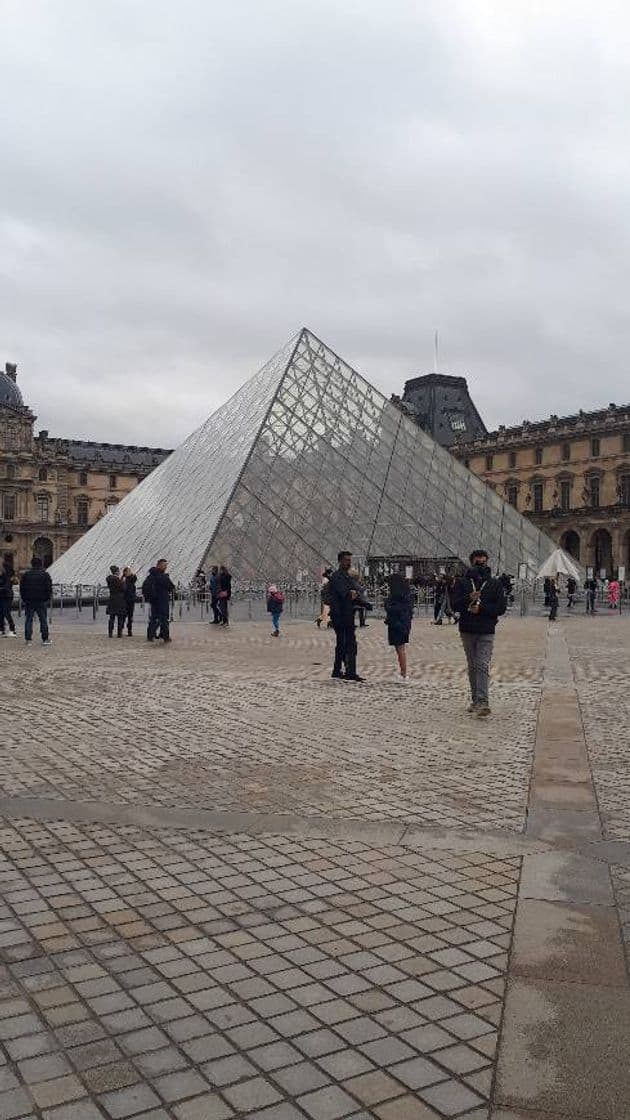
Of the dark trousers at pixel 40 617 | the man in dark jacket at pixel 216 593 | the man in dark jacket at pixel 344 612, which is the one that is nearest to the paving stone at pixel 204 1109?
the man in dark jacket at pixel 344 612

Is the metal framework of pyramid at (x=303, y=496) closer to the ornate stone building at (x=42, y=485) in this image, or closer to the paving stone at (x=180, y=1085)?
the paving stone at (x=180, y=1085)

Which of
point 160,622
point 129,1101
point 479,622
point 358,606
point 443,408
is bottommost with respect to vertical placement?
point 129,1101

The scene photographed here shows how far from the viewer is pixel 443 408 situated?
82.8 m

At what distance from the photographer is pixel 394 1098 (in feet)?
7.57

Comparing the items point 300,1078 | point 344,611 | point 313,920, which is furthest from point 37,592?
point 300,1078

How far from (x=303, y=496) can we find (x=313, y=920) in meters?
27.3

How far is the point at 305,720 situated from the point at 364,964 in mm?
4762

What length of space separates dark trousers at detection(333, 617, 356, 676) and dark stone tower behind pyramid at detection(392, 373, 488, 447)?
71.8 meters

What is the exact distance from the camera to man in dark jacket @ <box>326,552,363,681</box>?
10.6 metres

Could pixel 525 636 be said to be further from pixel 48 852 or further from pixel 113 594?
pixel 48 852

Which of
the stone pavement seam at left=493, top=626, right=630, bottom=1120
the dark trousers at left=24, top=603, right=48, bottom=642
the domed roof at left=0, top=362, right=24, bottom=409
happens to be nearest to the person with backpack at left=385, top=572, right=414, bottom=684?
the stone pavement seam at left=493, top=626, right=630, bottom=1120

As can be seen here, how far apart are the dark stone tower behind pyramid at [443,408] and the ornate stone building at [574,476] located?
462 cm

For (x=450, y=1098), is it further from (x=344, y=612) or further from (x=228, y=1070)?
(x=344, y=612)

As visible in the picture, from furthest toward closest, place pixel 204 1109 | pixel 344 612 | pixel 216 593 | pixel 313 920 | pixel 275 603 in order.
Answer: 1. pixel 216 593
2. pixel 275 603
3. pixel 344 612
4. pixel 313 920
5. pixel 204 1109
